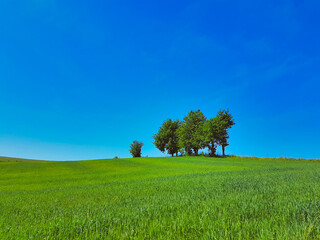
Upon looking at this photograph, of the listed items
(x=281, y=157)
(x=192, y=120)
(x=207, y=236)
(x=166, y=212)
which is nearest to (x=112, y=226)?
(x=166, y=212)

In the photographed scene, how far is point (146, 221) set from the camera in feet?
9.52

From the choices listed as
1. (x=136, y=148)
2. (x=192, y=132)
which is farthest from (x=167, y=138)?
(x=136, y=148)

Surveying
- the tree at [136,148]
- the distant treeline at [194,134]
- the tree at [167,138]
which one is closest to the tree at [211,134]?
the distant treeline at [194,134]

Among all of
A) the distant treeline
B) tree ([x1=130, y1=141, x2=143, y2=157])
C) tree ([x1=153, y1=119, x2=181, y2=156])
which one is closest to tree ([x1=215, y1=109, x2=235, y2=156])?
the distant treeline

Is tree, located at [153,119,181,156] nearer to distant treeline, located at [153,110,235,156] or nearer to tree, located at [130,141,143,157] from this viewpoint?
distant treeline, located at [153,110,235,156]

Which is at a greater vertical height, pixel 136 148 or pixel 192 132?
pixel 192 132

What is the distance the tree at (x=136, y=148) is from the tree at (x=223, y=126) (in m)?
41.2

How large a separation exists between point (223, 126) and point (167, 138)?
26.3 m

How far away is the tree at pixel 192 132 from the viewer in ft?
211

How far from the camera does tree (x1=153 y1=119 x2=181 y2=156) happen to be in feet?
254

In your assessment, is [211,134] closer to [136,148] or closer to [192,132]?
[192,132]

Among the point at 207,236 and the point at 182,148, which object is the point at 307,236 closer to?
the point at 207,236

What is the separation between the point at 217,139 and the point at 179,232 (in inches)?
2411

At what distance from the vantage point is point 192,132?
2655 inches
